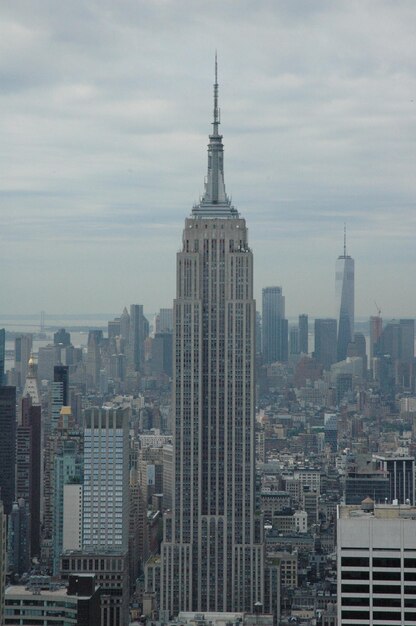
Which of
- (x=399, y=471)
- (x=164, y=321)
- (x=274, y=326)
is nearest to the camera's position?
(x=274, y=326)

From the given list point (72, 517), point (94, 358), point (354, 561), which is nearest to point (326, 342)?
point (94, 358)

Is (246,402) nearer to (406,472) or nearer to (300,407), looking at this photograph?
(300,407)

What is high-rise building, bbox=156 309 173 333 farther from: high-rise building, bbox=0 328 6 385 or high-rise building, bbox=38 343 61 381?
high-rise building, bbox=0 328 6 385

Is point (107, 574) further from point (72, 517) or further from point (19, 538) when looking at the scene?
point (72, 517)

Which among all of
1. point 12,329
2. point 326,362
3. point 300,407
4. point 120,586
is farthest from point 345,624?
point 300,407

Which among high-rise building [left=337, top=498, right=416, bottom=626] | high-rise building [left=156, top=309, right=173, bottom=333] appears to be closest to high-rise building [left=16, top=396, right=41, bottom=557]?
high-rise building [left=156, top=309, right=173, bottom=333]

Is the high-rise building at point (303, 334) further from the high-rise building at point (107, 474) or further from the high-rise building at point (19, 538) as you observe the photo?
the high-rise building at point (19, 538)
